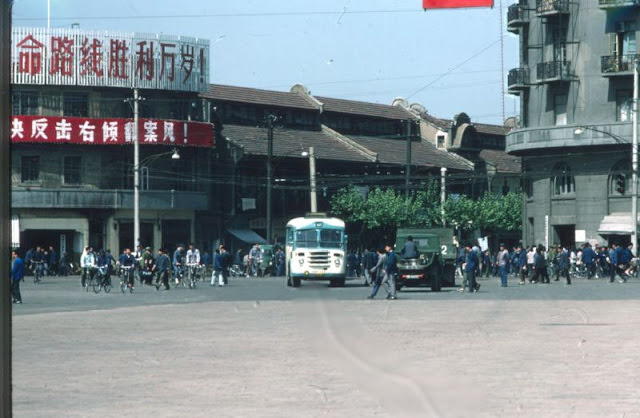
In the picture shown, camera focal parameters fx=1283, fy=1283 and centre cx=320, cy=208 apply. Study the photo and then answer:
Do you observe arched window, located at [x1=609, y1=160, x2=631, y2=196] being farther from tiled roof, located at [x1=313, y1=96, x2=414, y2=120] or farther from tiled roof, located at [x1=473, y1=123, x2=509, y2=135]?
tiled roof, located at [x1=313, y1=96, x2=414, y2=120]

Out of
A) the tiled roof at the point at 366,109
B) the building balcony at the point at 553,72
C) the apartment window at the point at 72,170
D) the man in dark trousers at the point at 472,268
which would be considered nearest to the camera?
the tiled roof at the point at 366,109

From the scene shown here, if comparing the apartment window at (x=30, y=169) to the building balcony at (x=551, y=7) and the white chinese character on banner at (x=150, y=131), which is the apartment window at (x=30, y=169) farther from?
the building balcony at (x=551, y=7)

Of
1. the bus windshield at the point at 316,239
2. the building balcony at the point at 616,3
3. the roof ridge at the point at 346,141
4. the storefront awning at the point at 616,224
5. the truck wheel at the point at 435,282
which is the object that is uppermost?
the building balcony at the point at 616,3

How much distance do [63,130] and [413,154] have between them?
65.2ft

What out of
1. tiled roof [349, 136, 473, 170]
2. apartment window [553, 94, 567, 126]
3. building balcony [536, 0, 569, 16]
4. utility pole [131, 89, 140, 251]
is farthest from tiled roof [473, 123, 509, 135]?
apartment window [553, 94, 567, 126]

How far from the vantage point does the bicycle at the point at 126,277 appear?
133ft

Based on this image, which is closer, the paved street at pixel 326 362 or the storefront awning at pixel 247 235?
the paved street at pixel 326 362

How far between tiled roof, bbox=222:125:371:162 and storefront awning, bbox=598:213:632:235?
1657 inches

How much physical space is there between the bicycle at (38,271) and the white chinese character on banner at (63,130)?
771 cm

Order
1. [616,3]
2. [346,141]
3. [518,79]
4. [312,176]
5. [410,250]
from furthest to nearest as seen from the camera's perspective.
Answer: [518,79] → [616,3] → [410,250] → [312,176] → [346,141]

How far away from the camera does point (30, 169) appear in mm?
40375

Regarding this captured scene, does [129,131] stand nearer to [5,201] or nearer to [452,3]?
[452,3]

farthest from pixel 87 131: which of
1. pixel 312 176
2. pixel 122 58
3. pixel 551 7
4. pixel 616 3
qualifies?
pixel 616 3

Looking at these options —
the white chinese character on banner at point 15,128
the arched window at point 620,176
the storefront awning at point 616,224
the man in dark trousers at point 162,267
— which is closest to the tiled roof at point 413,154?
the white chinese character on banner at point 15,128
